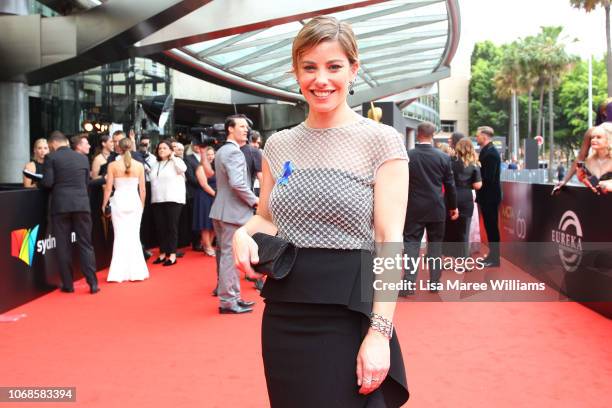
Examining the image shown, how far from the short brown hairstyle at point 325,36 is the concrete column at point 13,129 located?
10571 mm

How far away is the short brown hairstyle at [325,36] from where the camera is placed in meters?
1.60

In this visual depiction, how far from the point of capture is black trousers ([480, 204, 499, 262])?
26.5 feet

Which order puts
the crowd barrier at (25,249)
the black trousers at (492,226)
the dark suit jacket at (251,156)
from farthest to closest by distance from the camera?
the black trousers at (492,226) < the dark suit jacket at (251,156) < the crowd barrier at (25,249)

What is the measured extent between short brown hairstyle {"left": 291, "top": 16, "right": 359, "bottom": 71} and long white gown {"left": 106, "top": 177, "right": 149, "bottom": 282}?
6619mm

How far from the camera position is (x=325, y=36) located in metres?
1.60

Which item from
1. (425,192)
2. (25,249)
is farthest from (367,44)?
(25,249)

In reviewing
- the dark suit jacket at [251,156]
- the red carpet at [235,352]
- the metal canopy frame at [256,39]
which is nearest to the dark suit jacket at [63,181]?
the red carpet at [235,352]

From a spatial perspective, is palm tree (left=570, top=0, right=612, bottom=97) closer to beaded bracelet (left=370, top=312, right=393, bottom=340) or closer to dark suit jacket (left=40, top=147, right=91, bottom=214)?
dark suit jacket (left=40, top=147, right=91, bottom=214)

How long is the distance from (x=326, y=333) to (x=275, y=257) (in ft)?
0.82

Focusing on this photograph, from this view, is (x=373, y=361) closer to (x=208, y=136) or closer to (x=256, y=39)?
(x=208, y=136)

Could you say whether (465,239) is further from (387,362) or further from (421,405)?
(387,362)

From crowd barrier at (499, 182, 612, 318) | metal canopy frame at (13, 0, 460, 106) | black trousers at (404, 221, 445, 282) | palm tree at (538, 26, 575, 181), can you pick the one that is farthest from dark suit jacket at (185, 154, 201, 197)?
palm tree at (538, 26, 575, 181)

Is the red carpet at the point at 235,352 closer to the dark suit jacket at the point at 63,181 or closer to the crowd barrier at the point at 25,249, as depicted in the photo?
the crowd barrier at the point at 25,249

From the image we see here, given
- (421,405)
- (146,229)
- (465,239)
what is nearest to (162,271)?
(146,229)
